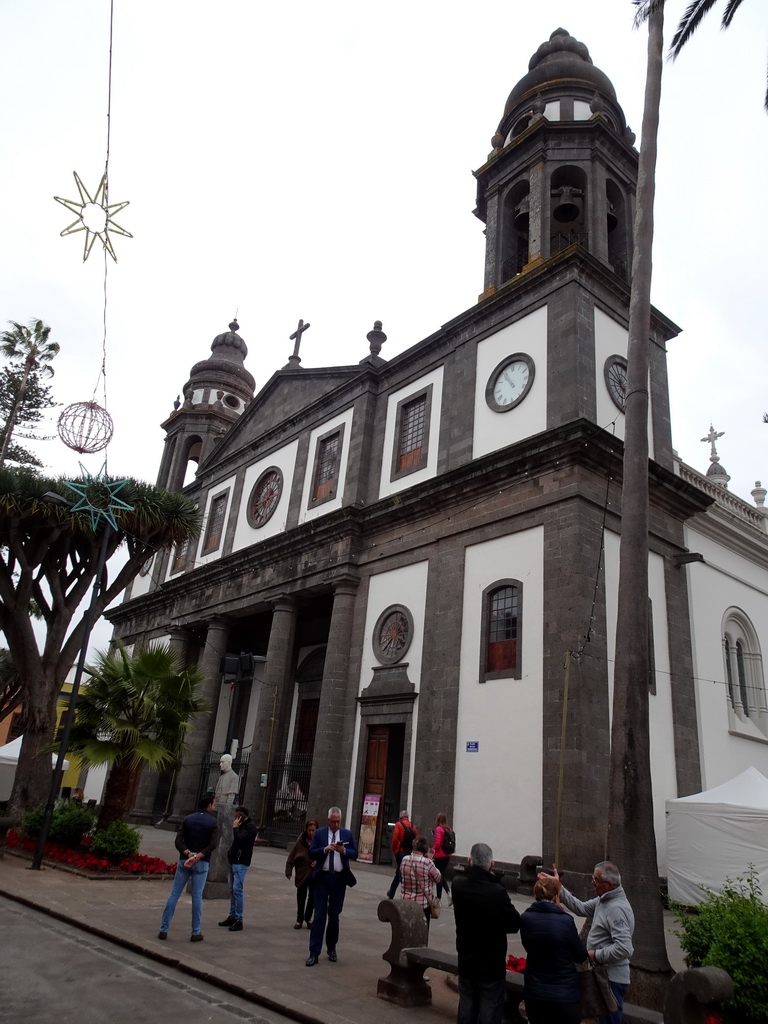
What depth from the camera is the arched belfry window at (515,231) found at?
22203 mm

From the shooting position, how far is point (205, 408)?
3728 cm

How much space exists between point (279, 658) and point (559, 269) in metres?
13.5

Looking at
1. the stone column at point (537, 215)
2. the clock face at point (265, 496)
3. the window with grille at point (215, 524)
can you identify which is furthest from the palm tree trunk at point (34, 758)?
the stone column at point (537, 215)

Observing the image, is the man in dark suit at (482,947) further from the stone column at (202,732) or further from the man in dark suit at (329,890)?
the stone column at (202,732)

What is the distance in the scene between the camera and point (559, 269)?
741 inches

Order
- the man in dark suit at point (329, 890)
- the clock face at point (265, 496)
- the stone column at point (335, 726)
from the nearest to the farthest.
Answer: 1. the man in dark suit at point (329, 890)
2. the stone column at point (335, 726)
3. the clock face at point (265, 496)

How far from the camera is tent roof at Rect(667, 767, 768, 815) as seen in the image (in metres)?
12.9

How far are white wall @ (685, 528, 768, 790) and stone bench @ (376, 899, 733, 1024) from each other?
40.3ft

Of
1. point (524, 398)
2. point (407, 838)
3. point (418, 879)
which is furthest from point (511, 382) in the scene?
point (418, 879)

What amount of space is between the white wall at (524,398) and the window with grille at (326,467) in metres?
6.06

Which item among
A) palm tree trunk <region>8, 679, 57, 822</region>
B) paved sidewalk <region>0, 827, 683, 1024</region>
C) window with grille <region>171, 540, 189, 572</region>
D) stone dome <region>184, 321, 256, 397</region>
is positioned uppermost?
stone dome <region>184, 321, 256, 397</region>

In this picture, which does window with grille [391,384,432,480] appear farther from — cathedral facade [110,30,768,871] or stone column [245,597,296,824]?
stone column [245,597,296,824]

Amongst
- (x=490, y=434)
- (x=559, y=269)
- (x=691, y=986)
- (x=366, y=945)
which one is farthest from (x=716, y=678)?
(x=691, y=986)

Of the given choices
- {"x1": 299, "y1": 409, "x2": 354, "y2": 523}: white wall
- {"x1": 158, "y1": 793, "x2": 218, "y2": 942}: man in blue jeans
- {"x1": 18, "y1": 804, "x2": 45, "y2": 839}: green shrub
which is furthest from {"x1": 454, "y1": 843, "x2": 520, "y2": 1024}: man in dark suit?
{"x1": 299, "y1": 409, "x2": 354, "y2": 523}: white wall
